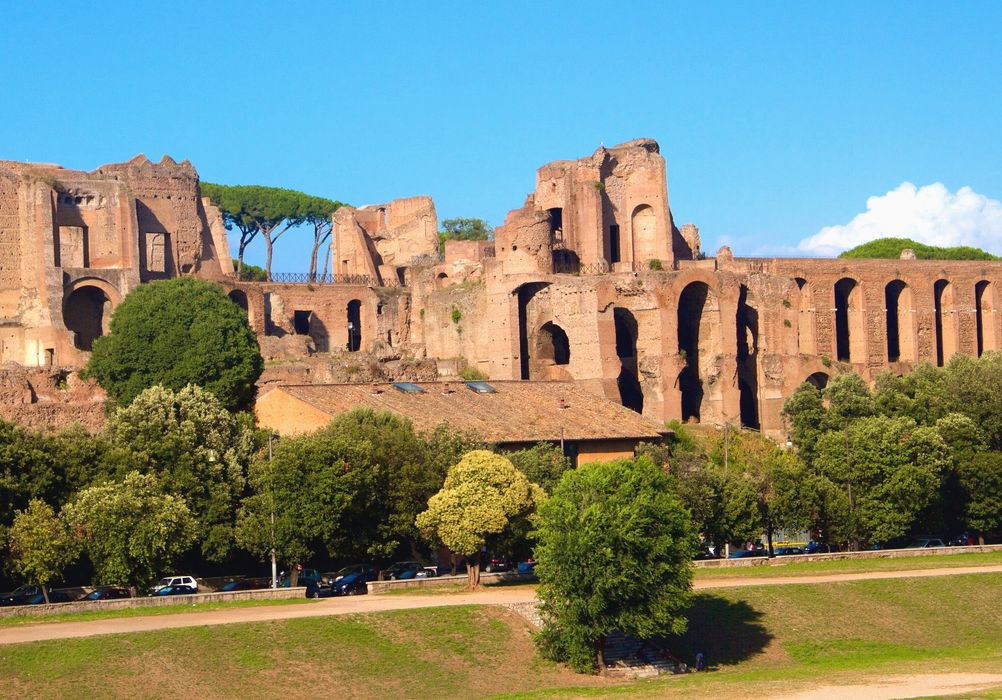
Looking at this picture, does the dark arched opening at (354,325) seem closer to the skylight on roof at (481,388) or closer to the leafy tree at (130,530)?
the skylight on roof at (481,388)

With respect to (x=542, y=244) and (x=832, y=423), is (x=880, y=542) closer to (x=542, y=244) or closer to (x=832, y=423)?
(x=832, y=423)

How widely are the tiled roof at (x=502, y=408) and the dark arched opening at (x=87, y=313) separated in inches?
636

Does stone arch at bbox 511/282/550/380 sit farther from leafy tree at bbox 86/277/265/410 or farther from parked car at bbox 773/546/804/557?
parked car at bbox 773/546/804/557

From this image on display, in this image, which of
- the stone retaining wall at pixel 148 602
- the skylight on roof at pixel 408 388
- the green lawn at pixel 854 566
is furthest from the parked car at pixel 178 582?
the skylight on roof at pixel 408 388

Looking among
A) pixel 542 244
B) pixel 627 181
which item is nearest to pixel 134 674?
pixel 542 244

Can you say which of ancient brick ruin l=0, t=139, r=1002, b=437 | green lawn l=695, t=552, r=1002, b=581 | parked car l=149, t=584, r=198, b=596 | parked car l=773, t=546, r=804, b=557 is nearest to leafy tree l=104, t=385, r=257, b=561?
parked car l=149, t=584, r=198, b=596

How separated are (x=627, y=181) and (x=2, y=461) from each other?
1475 inches

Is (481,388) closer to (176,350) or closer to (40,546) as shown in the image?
(176,350)

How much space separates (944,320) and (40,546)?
2048 inches

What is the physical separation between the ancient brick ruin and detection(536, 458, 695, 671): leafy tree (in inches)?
855

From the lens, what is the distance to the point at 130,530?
41.0 m

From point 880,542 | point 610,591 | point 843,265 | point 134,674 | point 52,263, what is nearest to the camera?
point 134,674

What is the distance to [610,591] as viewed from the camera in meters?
38.0

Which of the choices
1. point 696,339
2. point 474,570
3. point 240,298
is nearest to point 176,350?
point 240,298
